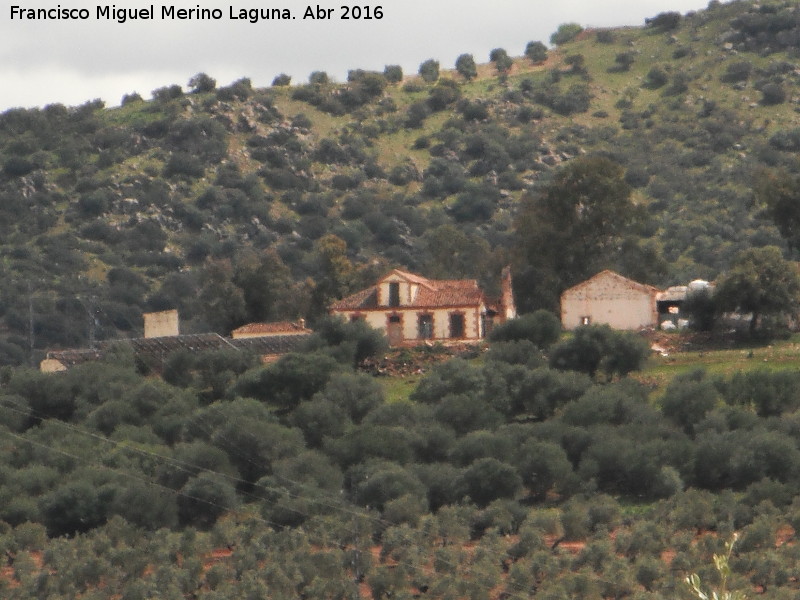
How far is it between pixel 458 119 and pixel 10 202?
32140mm

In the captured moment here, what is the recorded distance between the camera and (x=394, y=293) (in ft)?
228

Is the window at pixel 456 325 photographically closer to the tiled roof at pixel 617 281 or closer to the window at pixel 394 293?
the window at pixel 394 293

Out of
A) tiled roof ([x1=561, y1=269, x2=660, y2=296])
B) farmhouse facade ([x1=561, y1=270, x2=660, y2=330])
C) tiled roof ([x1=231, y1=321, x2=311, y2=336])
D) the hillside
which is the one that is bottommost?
tiled roof ([x1=231, y1=321, x2=311, y2=336])

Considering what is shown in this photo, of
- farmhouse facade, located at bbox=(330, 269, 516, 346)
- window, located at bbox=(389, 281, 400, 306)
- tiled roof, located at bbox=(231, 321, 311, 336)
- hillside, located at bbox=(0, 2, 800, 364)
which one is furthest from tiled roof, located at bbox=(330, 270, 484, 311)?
hillside, located at bbox=(0, 2, 800, 364)

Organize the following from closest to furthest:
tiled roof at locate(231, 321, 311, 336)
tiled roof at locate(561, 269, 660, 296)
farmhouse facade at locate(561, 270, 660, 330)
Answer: tiled roof at locate(561, 269, 660, 296)
farmhouse facade at locate(561, 270, 660, 330)
tiled roof at locate(231, 321, 311, 336)

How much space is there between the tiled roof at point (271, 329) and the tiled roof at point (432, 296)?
160cm

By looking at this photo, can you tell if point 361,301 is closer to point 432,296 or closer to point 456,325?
point 432,296

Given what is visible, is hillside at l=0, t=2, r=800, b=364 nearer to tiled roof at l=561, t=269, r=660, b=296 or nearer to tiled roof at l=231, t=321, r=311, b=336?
tiled roof at l=231, t=321, r=311, b=336

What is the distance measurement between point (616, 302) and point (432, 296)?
21.7 feet

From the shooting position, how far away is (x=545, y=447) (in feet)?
178

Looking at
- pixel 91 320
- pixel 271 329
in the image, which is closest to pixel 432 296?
pixel 271 329

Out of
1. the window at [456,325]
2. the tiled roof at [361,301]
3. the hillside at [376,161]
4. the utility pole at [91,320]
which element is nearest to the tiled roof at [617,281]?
the window at [456,325]

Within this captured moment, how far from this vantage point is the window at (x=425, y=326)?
68625 millimetres

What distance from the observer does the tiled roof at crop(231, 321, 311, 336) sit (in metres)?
71.4
